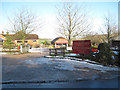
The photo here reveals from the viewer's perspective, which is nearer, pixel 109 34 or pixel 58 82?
pixel 58 82

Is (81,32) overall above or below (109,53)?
above

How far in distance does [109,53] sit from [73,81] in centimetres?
493

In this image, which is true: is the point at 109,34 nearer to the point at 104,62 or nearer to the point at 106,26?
the point at 106,26

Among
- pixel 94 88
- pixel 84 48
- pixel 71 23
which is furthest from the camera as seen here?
pixel 71 23

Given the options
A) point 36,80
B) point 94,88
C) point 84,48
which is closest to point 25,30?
point 84,48

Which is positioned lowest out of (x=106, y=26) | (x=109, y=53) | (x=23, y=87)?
(x=23, y=87)

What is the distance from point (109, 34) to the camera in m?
22.1

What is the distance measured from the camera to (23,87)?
459 cm

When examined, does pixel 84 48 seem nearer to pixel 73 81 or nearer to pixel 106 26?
pixel 73 81

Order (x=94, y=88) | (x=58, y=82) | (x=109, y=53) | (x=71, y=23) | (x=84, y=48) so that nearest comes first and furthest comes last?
1. (x=94, y=88)
2. (x=58, y=82)
3. (x=109, y=53)
4. (x=84, y=48)
5. (x=71, y=23)

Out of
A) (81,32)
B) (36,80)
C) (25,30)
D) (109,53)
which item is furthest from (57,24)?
(36,80)

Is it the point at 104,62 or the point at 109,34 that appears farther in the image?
the point at 109,34

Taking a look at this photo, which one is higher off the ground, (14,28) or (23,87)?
(14,28)

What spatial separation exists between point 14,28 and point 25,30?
2256 mm
